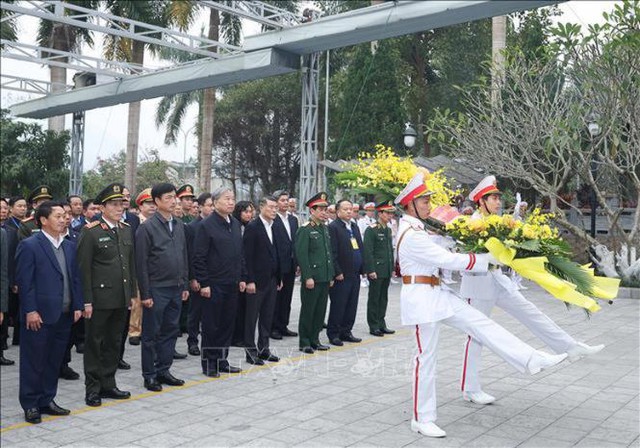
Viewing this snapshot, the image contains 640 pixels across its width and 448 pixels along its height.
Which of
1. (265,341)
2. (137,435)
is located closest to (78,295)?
(137,435)

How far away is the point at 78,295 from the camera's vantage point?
19.3 feet

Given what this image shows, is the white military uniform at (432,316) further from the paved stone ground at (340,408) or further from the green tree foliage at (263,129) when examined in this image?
the green tree foliage at (263,129)

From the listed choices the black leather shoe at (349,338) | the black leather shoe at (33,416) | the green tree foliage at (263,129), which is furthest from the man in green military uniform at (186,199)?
the green tree foliage at (263,129)

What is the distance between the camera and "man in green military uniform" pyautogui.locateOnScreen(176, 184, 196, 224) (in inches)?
358

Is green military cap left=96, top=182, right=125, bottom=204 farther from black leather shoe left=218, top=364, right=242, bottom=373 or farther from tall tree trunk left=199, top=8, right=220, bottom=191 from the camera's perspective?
tall tree trunk left=199, top=8, right=220, bottom=191

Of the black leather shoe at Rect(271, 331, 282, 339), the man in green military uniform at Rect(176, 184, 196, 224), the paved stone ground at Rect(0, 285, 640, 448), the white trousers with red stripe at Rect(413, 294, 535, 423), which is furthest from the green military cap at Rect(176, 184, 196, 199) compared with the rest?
the white trousers with red stripe at Rect(413, 294, 535, 423)

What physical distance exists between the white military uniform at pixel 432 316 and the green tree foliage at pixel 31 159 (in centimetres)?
1740

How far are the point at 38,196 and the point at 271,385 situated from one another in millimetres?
4151

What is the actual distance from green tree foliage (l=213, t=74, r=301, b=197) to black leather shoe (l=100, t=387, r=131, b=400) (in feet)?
110

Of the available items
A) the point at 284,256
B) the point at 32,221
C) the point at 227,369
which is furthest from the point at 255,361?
the point at 32,221

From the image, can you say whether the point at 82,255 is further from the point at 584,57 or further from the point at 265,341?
the point at 584,57

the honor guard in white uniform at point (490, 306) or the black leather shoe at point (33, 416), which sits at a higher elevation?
the honor guard in white uniform at point (490, 306)

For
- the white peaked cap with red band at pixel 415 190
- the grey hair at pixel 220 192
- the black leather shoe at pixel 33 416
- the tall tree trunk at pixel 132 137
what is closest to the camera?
the black leather shoe at pixel 33 416

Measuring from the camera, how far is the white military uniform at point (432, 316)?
5336mm
